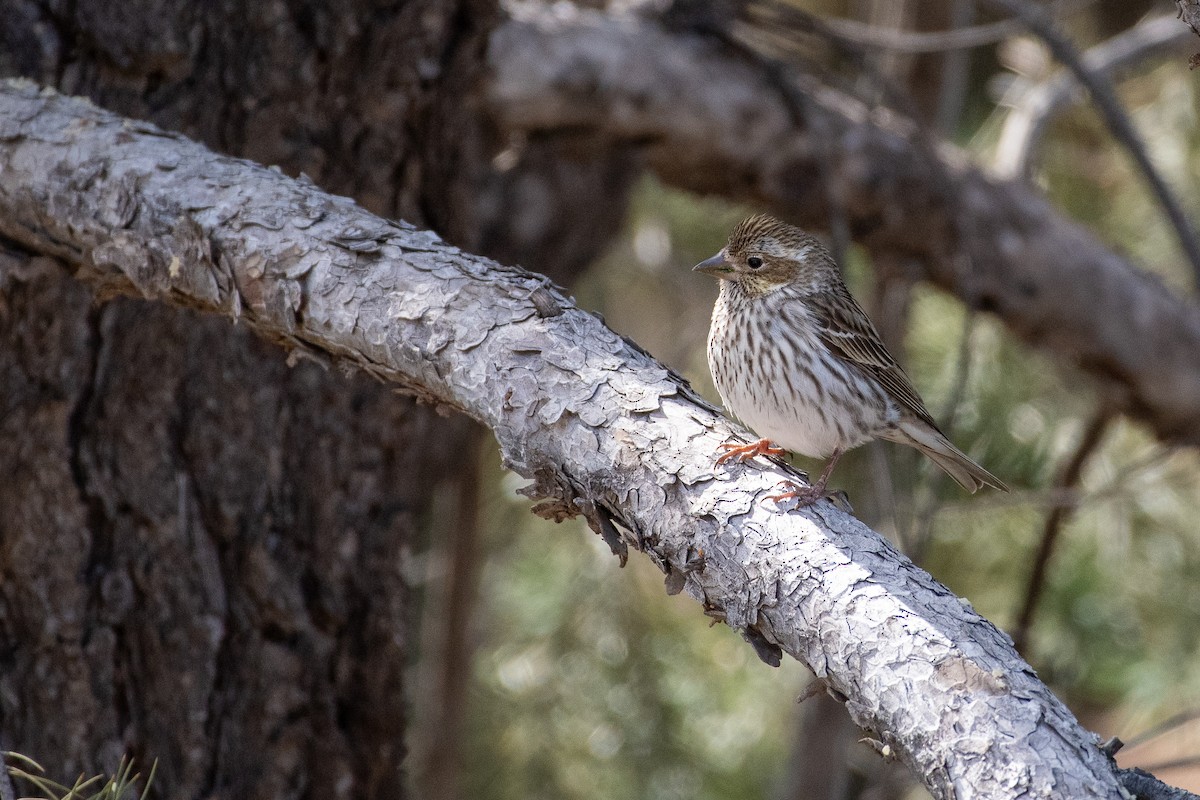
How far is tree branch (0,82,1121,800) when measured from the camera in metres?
1.62

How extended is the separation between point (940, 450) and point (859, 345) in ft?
1.19

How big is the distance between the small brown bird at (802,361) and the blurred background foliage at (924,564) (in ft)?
3.83

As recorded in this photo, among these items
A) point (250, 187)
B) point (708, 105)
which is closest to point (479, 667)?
point (708, 105)

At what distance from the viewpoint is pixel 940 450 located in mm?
3471

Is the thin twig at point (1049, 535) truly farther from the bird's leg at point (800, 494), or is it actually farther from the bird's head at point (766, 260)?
the bird's leg at point (800, 494)

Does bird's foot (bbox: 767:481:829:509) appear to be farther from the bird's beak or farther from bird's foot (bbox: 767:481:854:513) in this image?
the bird's beak

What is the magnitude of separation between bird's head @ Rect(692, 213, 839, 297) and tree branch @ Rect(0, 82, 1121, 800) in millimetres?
1435

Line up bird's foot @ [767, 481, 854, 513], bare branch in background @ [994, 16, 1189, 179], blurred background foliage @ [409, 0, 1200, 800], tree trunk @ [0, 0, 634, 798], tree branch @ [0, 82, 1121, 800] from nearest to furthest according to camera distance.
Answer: tree branch @ [0, 82, 1121, 800] → bird's foot @ [767, 481, 854, 513] → tree trunk @ [0, 0, 634, 798] → bare branch in background @ [994, 16, 1189, 179] → blurred background foliage @ [409, 0, 1200, 800]

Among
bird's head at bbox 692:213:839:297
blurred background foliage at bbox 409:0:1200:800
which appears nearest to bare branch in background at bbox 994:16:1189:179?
blurred background foliage at bbox 409:0:1200:800

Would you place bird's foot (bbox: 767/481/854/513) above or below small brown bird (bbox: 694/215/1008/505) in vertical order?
above

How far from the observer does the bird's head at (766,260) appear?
11.7 ft

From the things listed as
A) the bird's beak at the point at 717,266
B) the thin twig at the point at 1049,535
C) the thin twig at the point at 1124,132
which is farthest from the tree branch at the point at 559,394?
the thin twig at the point at 1049,535

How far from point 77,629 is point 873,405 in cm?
205

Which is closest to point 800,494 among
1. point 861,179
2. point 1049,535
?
point 1049,535
